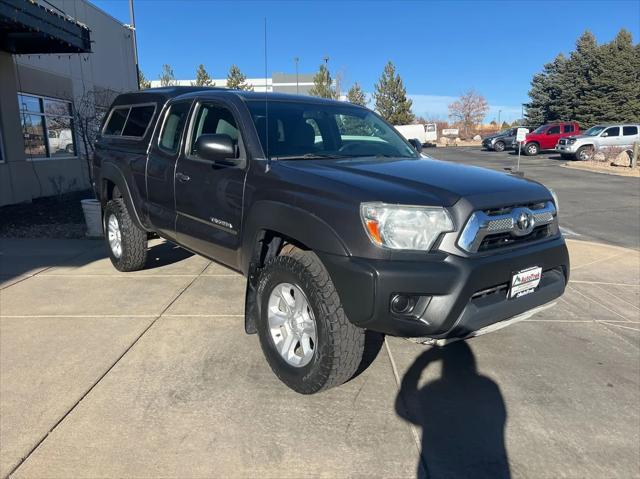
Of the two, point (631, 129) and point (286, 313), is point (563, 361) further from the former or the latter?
point (631, 129)

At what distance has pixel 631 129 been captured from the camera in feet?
89.2

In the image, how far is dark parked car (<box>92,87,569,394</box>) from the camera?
265cm

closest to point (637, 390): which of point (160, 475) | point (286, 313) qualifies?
point (286, 313)

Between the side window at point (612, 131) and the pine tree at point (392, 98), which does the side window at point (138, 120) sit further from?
the pine tree at point (392, 98)

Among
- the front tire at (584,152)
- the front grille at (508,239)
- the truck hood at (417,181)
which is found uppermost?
the truck hood at (417,181)

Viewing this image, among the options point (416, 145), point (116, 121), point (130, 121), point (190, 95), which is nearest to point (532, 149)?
point (416, 145)

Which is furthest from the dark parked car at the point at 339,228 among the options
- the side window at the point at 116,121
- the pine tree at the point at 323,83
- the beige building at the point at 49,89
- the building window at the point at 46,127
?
the pine tree at the point at 323,83

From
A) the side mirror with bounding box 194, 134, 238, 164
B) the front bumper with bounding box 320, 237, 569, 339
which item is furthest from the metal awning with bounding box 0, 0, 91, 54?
the front bumper with bounding box 320, 237, 569, 339

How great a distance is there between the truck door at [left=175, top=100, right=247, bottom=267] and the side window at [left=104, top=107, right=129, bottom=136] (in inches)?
69.2

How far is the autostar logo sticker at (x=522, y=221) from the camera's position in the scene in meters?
2.95

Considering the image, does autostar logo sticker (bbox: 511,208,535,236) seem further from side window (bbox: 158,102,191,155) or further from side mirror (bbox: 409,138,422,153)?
side window (bbox: 158,102,191,155)

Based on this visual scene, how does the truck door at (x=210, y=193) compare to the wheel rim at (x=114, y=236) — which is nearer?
the truck door at (x=210, y=193)

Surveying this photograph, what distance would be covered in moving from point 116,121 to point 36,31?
5279 mm

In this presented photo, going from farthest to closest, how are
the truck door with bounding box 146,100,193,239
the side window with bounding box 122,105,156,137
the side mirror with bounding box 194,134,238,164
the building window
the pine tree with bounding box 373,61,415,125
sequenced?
the pine tree with bounding box 373,61,415,125
the building window
the side window with bounding box 122,105,156,137
the truck door with bounding box 146,100,193,239
the side mirror with bounding box 194,134,238,164
